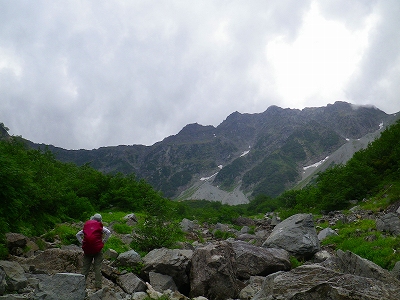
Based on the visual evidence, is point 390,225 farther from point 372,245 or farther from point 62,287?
point 62,287

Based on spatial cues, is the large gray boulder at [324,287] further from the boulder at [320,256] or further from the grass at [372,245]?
the boulder at [320,256]

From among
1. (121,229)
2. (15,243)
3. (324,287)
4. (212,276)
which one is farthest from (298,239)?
(15,243)

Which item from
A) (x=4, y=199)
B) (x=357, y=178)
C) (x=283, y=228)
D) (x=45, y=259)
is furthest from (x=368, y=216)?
(x=4, y=199)

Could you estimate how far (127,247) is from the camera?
44.6 feet

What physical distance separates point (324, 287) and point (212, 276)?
4.25m

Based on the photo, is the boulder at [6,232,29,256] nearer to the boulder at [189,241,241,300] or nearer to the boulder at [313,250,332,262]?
the boulder at [189,241,241,300]

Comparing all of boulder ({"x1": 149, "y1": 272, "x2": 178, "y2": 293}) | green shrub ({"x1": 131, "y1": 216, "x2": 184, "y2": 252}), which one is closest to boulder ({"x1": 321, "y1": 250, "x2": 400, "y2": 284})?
boulder ({"x1": 149, "y1": 272, "x2": 178, "y2": 293})

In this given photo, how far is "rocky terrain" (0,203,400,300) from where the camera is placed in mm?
6230

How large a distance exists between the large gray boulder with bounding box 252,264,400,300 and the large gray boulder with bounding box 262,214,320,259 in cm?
671

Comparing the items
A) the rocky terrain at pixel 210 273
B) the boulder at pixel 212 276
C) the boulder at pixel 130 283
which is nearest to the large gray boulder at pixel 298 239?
the rocky terrain at pixel 210 273

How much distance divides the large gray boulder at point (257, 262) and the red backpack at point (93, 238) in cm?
519

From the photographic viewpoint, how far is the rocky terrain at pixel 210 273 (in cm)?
623

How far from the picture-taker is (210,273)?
9422 millimetres

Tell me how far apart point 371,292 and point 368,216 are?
17.6m
